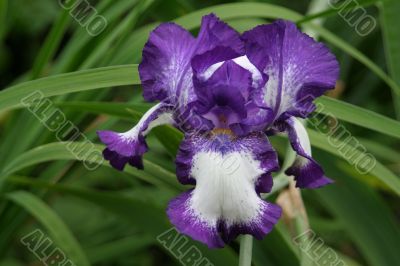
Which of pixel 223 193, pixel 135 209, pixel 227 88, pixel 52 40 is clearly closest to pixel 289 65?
pixel 227 88

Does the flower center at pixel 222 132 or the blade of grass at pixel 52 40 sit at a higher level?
the blade of grass at pixel 52 40

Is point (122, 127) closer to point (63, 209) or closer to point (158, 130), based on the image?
point (63, 209)

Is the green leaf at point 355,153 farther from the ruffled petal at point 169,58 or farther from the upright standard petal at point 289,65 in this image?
the ruffled petal at point 169,58

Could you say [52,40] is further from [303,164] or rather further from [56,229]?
[303,164]

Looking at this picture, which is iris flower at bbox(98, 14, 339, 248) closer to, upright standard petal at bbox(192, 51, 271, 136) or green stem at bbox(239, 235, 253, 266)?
upright standard petal at bbox(192, 51, 271, 136)

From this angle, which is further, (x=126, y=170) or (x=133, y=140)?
(x=126, y=170)

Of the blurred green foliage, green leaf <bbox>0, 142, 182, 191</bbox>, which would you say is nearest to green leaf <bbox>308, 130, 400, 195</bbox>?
the blurred green foliage

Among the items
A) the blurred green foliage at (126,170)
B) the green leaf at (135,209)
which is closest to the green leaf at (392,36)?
the blurred green foliage at (126,170)
